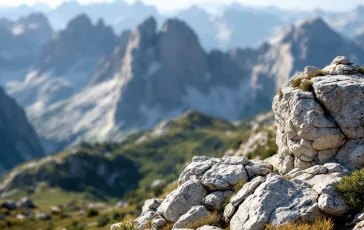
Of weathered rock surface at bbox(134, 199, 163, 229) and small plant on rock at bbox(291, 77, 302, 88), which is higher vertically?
small plant on rock at bbox(291, 77, 302, 88)

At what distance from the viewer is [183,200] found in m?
28.0

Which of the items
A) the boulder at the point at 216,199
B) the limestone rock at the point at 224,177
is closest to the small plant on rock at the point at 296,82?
the limestone rock at the point at 224,177

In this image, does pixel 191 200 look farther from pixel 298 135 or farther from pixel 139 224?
pixel 298 135

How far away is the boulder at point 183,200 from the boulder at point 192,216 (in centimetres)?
146

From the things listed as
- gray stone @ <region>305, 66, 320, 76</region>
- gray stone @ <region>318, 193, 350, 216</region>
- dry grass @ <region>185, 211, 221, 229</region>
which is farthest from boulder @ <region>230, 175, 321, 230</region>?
gray stone @ <region>305, 66, 320, 76</region>

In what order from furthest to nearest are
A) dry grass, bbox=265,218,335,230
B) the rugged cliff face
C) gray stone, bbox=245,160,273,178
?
1. gray stone, bbox=245,160,273,178
2. the rugged cliff face
3. dry grass, bbox=265,218,335,230

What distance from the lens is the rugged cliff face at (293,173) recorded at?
22.9 m

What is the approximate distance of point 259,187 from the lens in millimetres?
24625

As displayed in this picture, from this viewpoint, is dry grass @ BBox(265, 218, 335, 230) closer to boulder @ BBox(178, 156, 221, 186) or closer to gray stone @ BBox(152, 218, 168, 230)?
gray stone @ BBox(152, 218, 168, 230)

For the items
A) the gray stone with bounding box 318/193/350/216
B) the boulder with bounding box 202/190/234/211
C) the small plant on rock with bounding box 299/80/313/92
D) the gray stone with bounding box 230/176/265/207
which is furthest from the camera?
the small plant on rock with bounding box 299/80/313/92

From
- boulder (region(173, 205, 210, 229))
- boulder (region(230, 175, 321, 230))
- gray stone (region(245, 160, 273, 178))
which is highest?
gray stone (region(245, 160, 273, 178))

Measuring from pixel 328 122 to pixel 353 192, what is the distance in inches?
284

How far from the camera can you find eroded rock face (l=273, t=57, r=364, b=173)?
2723 cm

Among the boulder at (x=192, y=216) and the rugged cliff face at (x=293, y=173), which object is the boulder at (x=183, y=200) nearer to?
the rugged cliff face at (x=293, y=173)
